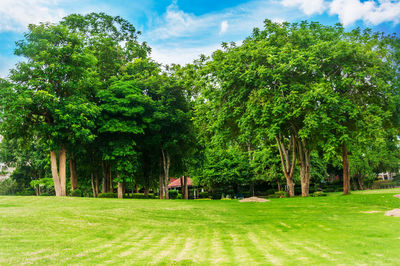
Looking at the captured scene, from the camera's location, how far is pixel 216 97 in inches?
942

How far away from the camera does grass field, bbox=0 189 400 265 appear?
676cm

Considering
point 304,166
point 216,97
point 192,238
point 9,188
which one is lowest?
point 9,188

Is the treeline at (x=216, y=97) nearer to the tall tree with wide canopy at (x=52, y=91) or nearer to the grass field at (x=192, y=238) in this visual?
the tall tree with wide canopy at (x=52, y=91)

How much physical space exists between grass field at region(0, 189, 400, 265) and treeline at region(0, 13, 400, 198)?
7.48m

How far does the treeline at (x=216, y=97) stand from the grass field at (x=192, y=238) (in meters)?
7.48

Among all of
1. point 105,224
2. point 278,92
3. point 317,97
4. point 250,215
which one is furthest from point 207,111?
point 105,224

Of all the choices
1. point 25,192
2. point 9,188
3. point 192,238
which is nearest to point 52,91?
point 192,238

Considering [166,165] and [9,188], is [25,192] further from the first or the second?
[166,165]

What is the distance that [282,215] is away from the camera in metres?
15.8

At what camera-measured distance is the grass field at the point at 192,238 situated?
6.76 m

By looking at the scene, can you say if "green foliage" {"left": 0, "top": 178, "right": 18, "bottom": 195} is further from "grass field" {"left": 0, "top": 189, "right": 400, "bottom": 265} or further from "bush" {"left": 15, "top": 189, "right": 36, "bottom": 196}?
"grass field" {"left": 0, "top": 189, "right": 400, "bottom": 265}

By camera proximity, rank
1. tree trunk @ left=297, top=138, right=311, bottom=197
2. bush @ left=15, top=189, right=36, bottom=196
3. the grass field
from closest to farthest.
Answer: the grass field → tree trunk @ left=297, top=138, right=311, bottom=197 → bush @ left=15, top=189, right=36, bottom=196

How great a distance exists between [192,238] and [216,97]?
15.2 metres

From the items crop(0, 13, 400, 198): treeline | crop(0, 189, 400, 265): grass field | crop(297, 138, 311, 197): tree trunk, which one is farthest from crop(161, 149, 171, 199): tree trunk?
crop(0, 189, 400, 265): grass field
